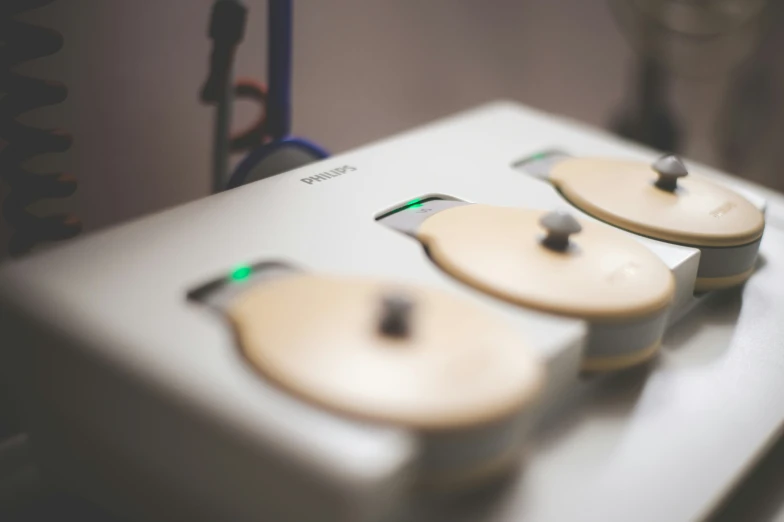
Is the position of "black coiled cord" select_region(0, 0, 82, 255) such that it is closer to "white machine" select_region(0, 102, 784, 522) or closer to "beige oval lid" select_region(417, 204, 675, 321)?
"white machine" select_region(0, 102, 784, 522)

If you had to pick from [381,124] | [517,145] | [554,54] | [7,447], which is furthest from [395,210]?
[554,54]

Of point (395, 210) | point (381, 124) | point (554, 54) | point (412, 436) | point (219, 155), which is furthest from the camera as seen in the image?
point (554, 54)

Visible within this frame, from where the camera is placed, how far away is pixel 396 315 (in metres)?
0.40

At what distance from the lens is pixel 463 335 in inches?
16.1

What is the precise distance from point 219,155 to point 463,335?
36 centimetres

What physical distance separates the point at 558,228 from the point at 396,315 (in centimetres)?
15

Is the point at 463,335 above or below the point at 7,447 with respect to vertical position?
above

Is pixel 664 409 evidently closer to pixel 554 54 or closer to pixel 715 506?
pixel 715 506

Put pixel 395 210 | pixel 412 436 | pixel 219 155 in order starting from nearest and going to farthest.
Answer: pixel 412 436 → pixel 395 210 → pixel 219 155

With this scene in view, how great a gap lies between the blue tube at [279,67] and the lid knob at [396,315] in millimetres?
330

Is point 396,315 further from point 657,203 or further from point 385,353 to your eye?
point 657,203

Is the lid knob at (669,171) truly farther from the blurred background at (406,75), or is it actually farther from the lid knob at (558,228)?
the blurred background at (406,75)

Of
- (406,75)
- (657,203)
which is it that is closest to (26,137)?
(657,203)

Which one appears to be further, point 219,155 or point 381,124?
point 381,124
